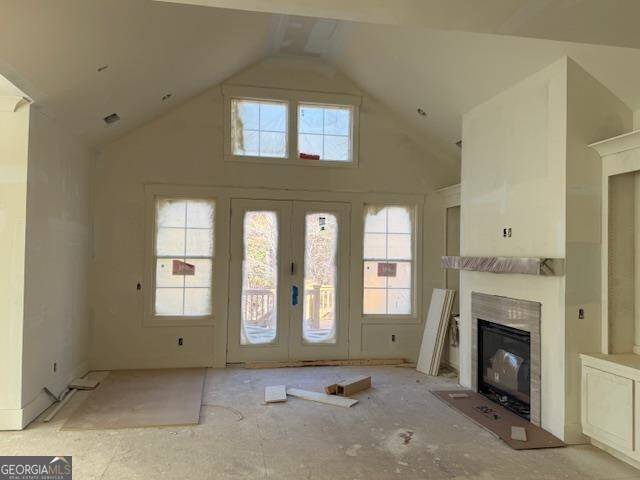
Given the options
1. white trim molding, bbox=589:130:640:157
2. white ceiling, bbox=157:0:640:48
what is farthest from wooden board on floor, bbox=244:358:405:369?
white ceiling, bbox=157:0:640:48

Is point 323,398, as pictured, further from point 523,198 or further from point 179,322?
point 523,198

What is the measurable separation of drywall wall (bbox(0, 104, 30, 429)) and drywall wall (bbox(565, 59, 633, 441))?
4.32 m

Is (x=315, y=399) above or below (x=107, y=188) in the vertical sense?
below

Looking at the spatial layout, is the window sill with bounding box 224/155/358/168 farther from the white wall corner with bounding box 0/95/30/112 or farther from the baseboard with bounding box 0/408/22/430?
the baseboard with bounding box 0/408/22/430

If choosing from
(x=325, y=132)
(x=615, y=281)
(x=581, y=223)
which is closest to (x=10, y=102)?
(x=325, y=132)

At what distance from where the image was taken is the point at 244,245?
6066mm

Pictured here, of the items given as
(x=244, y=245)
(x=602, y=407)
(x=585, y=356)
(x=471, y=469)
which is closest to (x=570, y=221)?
(x=585, y=356)

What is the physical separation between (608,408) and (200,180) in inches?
188

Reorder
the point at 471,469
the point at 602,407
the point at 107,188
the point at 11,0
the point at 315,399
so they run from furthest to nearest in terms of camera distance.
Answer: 1. the point at 107,188
2. the point at 315,399
3. the point at 602,407
4. the point at 471,469
5. the point at 11,0

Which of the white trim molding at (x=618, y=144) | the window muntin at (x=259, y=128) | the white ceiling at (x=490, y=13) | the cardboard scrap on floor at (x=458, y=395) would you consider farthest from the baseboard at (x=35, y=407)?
the white trim molding at (x=618, y=144)

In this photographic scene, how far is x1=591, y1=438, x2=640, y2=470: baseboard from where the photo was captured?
328cm

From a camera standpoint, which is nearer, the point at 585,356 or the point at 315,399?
the point at 585,356

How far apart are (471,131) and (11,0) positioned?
420 centimetres

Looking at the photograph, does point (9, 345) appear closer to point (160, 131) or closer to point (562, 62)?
point (160, 131)
